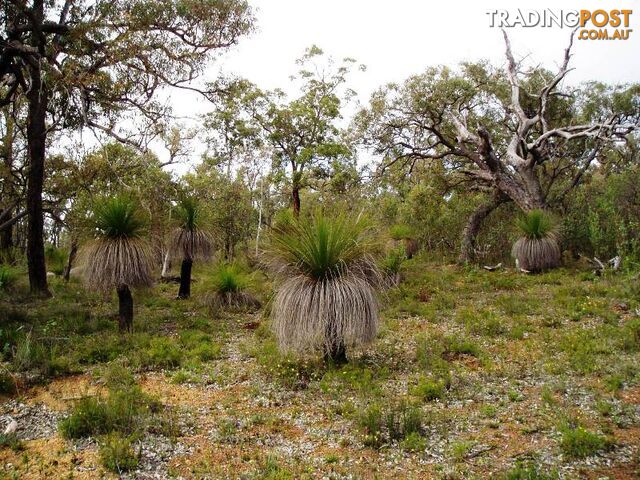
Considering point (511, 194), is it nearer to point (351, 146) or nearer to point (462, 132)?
point (462, 132)

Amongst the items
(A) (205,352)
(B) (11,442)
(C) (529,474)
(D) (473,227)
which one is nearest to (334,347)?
A: (A) (205,352)

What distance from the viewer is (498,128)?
17859mm

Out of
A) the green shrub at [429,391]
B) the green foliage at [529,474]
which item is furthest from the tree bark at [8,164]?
the green foliage at [529,474]

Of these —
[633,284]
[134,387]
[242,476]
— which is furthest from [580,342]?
[134,387]

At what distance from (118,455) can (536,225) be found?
36.2ft

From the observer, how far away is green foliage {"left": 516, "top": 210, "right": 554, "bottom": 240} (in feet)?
39.6

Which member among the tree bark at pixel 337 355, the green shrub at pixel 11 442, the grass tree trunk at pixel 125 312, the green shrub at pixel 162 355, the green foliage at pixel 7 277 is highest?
the green foliage at pixel 7 277

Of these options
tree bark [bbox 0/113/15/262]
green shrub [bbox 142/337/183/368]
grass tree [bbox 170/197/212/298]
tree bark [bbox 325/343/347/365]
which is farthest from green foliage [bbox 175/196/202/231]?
tree bark [bbox 0/113/15/262]

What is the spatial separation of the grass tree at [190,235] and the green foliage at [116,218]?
3112mm

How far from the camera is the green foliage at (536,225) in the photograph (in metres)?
12.1

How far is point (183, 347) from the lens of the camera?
7.56 metres

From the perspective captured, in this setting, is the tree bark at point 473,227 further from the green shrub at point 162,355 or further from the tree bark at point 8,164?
the tree bark at point 8,164

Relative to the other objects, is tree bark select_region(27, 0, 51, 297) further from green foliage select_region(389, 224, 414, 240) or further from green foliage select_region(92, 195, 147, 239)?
green foliage select_region(389, 224, 414, 240)

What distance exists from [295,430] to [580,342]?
4259 mm
